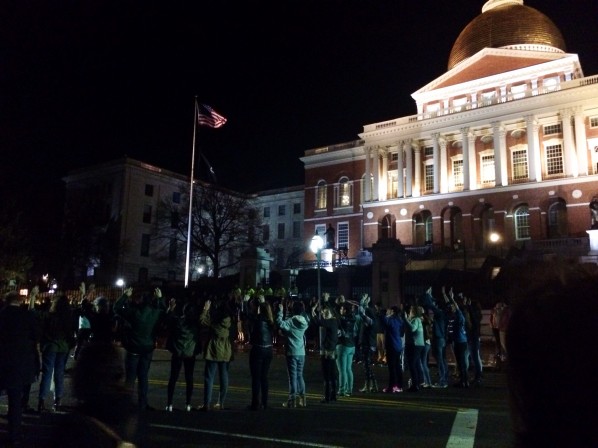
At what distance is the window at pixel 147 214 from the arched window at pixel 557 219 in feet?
137

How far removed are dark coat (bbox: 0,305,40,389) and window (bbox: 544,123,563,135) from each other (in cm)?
4438

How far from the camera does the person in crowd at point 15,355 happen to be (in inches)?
263

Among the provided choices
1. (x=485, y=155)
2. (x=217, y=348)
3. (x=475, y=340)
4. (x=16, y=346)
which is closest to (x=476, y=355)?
(x=475, y=340)

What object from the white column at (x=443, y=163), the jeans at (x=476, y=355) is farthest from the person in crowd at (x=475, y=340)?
the white column at (x=443, y=163)

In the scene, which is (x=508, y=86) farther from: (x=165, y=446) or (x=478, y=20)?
(x=165, y=446)

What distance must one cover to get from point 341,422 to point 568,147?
131ft

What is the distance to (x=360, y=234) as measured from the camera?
52.9 m

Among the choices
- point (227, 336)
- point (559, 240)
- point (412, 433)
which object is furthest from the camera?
point (559, 240)

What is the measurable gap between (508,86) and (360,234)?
65.1ft

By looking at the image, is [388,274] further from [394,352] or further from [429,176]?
[429,176]

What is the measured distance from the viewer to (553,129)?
43.1m

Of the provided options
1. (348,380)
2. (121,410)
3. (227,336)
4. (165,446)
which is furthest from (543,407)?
(348,380)

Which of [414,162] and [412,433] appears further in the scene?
[414,162]

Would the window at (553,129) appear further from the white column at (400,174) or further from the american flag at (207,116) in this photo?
the american flag at (207,116)
